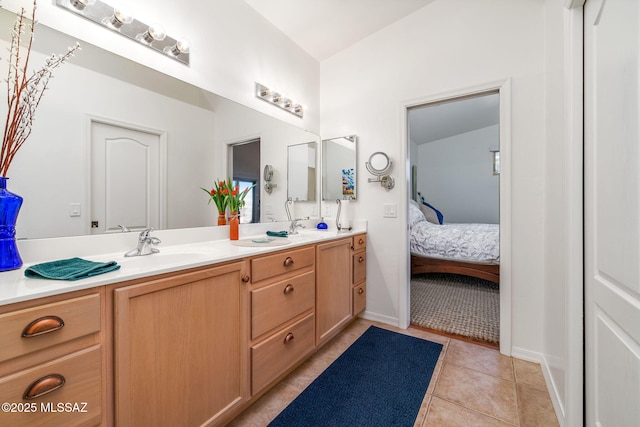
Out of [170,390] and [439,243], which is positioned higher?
[439,243]

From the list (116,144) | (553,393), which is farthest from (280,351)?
(553,393)

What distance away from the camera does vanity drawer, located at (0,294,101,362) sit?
0.68 metres

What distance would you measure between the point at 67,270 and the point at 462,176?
6.32 m

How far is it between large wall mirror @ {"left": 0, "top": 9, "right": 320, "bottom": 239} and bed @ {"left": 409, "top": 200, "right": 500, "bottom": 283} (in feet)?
8.61

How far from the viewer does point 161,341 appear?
1.00m

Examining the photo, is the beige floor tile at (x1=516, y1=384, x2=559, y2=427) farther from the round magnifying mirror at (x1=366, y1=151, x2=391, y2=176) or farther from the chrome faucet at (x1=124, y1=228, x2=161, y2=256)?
the chrome faucet at (x1=124, y1=228, x2=161, y2=256)

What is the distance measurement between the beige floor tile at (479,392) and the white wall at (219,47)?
2.34 m

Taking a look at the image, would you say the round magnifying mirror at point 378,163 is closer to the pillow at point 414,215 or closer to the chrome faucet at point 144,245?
the pillow at point 414,215

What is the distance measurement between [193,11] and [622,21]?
80.5 inches

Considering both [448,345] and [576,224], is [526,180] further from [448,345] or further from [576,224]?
[448,345]

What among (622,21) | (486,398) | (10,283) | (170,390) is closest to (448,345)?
(486,398)

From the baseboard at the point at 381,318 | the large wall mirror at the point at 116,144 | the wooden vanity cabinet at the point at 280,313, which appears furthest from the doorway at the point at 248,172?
the baseboard at the point at 381,318

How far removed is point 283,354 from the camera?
1.56 m

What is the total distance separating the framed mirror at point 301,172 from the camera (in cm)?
252
